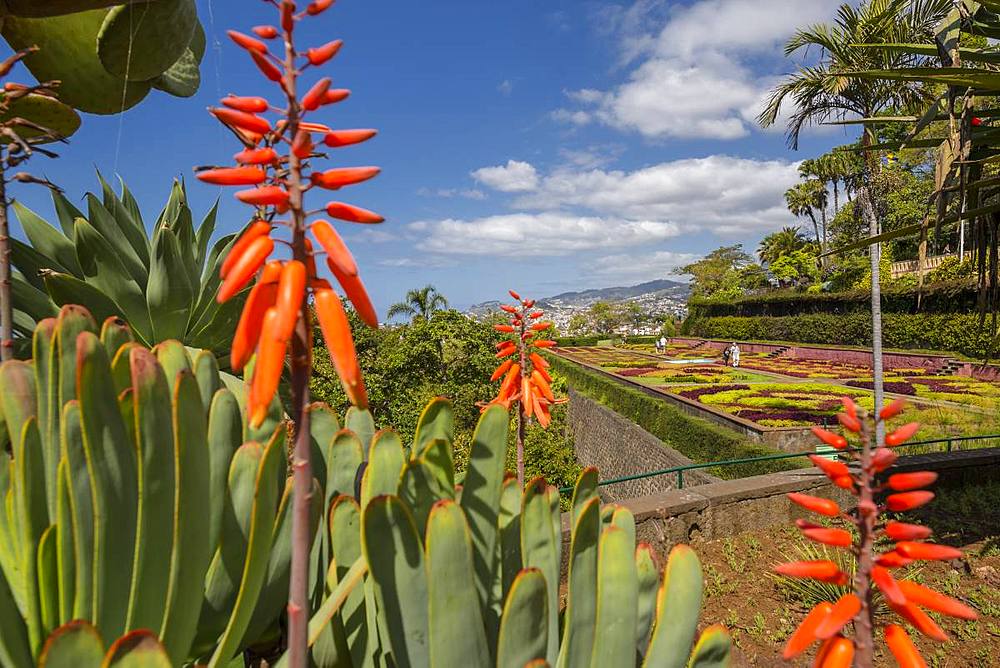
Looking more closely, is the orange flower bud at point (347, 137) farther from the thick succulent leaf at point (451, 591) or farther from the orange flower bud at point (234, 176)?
the thick succulent leaf at point (451, 591)

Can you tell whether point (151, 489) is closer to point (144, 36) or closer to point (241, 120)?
point (241, 120)

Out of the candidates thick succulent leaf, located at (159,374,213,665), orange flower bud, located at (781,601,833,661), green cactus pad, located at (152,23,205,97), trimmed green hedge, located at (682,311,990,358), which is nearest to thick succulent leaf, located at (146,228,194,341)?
green cactus pad, located at (152,23,205,97)

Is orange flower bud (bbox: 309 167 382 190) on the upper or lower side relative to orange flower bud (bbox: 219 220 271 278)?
upper

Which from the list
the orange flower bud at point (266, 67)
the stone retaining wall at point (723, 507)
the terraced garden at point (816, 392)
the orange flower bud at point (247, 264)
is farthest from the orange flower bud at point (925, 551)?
the terraced garden at point (816, 392)

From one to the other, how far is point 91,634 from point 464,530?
485mm

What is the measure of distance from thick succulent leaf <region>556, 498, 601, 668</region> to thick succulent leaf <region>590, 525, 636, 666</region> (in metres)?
0.02

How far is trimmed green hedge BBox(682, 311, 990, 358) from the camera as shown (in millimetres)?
21062

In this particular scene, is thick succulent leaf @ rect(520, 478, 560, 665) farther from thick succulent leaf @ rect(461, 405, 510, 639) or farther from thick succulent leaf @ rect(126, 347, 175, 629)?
thick succulent leaf @ rect(126, 347, 175, 629)

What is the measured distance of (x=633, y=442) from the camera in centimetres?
1401

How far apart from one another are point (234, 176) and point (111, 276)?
1904 millimetres

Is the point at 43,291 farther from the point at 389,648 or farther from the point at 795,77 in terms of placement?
the point at 795,77

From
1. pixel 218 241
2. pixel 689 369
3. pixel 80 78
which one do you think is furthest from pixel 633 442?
pixel 80 78

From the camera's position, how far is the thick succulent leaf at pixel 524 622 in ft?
3.07

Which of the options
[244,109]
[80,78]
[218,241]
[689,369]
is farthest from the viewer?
[689,369]
